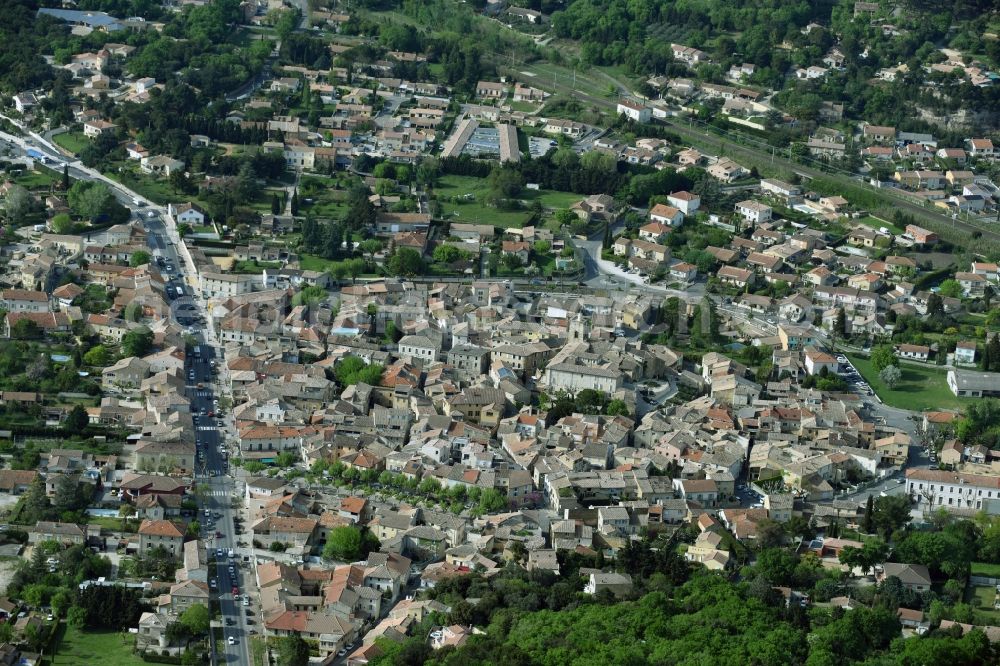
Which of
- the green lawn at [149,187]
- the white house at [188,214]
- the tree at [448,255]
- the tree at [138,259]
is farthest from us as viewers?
the green lawn at [149,187]

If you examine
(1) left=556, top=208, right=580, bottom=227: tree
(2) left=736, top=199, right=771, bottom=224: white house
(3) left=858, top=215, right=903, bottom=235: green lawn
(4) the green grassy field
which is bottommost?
(4) the green grassy field

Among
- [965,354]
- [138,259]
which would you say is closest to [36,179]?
[138,259]

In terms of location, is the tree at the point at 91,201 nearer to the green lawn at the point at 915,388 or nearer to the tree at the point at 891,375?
the green lawn at the point at 915,388

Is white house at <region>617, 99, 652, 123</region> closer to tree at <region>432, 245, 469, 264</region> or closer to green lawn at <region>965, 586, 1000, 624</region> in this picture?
tree at <region>432, 245, 469, 264</region>

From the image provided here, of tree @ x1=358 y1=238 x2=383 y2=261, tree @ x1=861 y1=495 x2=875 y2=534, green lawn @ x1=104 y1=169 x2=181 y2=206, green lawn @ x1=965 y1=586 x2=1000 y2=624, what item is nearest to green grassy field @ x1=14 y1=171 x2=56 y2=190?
green lawn @ x1=104 y1=169 x2=181 y2=206

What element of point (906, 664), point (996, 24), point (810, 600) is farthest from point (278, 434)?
point (996, 24)

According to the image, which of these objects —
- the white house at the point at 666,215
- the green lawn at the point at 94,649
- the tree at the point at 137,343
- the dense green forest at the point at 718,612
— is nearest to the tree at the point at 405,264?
the tree at the point at 137,343
